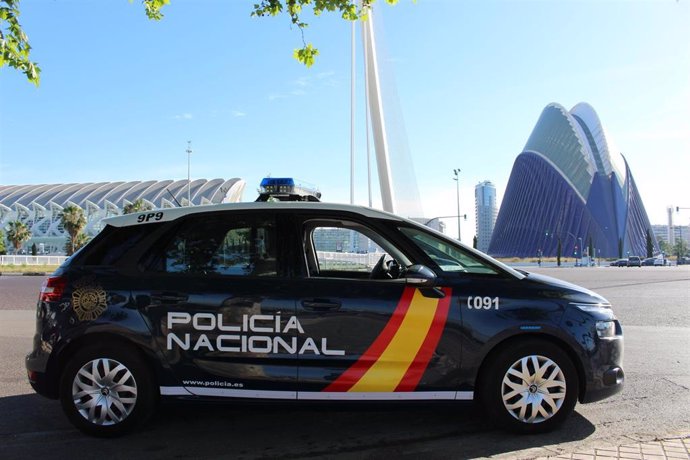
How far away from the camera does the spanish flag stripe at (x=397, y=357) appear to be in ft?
12.2

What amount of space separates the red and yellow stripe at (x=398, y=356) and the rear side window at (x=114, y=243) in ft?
6.12

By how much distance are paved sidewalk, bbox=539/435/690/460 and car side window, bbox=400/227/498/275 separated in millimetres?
1346

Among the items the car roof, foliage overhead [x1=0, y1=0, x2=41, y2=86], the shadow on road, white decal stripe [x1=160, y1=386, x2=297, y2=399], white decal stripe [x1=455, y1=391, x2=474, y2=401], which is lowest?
the shadow on road

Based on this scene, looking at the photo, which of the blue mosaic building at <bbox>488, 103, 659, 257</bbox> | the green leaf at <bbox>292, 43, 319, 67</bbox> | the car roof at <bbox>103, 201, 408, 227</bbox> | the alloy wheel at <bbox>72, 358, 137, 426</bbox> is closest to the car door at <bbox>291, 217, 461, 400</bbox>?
the car roof at <bbox>103, 201, 408, 227</bbox>

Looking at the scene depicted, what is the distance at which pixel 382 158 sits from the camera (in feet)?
83.0

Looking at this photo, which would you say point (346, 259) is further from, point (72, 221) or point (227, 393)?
point (72, 221)

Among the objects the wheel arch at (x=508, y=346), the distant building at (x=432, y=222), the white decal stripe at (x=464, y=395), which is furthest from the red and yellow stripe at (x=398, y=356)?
the distant building at (x=432, y=222)

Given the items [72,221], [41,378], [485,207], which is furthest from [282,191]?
[485,207]

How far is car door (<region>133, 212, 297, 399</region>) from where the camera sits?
374cm

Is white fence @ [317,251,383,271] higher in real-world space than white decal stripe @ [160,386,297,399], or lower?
higher

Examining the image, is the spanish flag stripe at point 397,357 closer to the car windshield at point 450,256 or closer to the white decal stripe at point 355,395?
the white decal stripe at point 355,395

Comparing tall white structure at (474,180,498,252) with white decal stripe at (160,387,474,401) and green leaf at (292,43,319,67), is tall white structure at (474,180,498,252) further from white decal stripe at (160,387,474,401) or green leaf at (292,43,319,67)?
white decal stripe at (160,387,474,401)

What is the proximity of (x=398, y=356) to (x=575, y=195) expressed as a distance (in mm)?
94788

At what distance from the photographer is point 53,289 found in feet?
12.8
